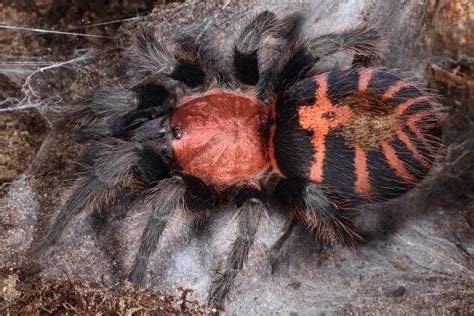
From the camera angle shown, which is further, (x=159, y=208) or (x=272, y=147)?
(x=272, y=147)

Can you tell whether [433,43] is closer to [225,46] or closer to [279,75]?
[279,75]

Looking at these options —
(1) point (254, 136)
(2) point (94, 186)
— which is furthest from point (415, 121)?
(2) point (94, 186)

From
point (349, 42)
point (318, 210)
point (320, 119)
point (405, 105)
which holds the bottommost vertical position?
point (318, 210)

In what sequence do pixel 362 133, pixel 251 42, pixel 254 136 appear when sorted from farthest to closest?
1. pixel 254 136
2. pixel 251 42
3. pixel 362 133

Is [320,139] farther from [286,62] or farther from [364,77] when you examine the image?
[286,62]

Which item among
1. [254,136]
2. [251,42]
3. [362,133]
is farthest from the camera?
[254,136]

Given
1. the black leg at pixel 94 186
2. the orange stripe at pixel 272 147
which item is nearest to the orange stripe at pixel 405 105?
the orange stripe at pixel 272 147

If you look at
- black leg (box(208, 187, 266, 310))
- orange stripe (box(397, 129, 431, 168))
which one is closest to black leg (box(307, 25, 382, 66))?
orange stripe (box(397, 129, 431, 168))
